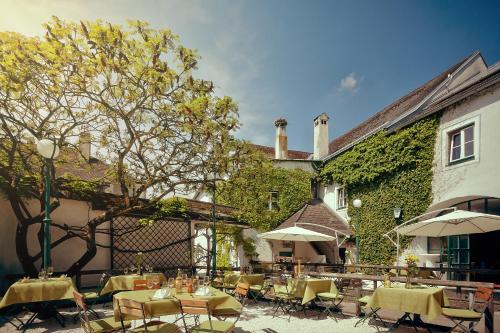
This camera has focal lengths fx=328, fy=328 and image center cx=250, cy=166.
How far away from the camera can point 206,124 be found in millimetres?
8875

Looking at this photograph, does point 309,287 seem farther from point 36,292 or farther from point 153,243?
point 153,243

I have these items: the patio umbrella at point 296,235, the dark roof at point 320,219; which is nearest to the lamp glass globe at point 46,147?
the patio umbrella at point 296,235

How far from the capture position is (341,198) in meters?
19.4

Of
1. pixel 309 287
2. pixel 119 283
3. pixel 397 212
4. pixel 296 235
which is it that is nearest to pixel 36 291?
pixel 119 283

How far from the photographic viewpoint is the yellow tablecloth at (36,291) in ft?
21.1

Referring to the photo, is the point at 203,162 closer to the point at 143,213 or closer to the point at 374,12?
the point at 143,213

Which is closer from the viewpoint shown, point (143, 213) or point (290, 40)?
point (290, 40)

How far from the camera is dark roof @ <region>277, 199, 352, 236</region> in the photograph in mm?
17859

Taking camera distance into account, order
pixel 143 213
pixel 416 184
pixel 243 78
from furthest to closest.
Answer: pixel 416 184 < pixel 143 213 < pixel 243 78

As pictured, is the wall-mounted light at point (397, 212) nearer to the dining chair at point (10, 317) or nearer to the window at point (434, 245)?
the window at point (434, 245)

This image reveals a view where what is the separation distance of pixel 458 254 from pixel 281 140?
15.4 meters

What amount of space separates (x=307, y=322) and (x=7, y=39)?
9.38 m

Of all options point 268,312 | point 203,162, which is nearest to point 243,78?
point 203,162

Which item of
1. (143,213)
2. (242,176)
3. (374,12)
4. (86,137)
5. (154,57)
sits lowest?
(143,213)
